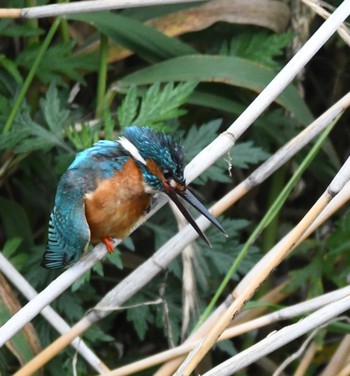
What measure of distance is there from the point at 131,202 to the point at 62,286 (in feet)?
0.96

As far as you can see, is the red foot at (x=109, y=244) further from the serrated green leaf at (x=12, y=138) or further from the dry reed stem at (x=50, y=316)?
the serrated green leaf at (x=12, y=138)

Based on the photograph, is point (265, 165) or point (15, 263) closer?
point (265, 165)

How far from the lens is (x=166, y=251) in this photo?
2.76 m

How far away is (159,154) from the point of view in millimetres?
2469

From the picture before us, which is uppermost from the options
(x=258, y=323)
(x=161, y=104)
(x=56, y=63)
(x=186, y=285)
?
(x=56, y=63)

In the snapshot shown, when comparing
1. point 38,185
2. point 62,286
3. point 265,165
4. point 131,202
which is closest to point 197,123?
point 38,185

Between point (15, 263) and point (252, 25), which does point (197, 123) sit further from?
point (15, 263)

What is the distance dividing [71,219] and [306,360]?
1061 millimetres

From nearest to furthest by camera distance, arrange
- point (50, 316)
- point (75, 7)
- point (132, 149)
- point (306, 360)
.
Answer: point (132, 149), point (75, 7), point (50, 316), point (306, 360)

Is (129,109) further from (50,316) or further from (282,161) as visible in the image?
(50,316)

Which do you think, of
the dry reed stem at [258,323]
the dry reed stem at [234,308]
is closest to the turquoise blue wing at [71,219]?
the dry reed stem at [258,323]

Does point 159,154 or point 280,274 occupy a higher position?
point 159,154

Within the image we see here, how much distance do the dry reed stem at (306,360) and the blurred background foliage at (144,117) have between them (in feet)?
0.63

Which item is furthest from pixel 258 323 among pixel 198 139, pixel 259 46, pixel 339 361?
pixel 259 46
